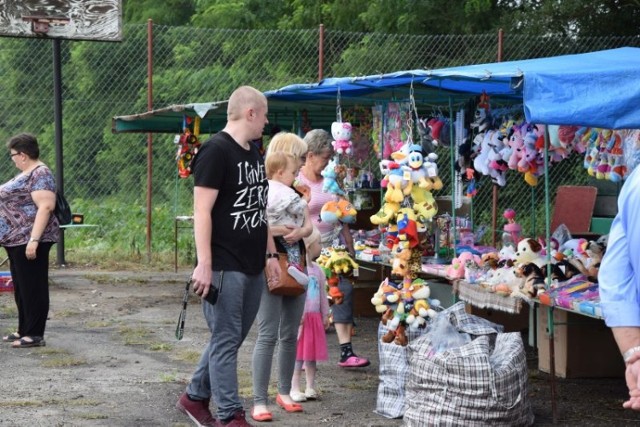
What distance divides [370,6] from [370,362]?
11251mm

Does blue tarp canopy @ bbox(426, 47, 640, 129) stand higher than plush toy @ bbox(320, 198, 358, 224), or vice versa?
blue tarp canopy @ bbox(426, 47, 640, 129)

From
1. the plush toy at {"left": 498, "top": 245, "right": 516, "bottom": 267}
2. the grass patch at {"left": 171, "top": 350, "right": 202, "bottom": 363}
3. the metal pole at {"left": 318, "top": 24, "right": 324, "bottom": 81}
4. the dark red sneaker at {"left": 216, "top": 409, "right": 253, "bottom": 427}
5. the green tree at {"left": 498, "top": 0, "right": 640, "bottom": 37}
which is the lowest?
the grass patch at {"left": 171, "top": 350, "right": 202, "bottom": 363}

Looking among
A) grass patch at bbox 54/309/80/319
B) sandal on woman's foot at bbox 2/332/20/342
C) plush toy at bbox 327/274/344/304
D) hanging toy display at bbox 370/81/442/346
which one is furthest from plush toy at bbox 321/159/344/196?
grass patch at bbox 54/309/80/319

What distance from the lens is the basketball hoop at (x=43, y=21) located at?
12961 millimetres

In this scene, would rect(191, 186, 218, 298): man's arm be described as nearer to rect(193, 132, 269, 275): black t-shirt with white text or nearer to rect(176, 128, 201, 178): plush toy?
rect(193, 132, 269, 275): black t-shirt with white text

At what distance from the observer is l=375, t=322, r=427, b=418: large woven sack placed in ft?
21.0

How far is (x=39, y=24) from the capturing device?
42.7 feet

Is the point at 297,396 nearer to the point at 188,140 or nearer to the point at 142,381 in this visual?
the point at 142,381

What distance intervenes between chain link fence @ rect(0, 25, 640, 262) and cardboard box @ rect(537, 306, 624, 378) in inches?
253

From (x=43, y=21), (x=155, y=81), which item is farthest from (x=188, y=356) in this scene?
(x=155, y=81)

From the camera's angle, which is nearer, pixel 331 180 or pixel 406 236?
pixel 406 236

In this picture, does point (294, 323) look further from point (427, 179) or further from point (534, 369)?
point (534, 369)

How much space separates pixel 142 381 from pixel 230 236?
2.19m

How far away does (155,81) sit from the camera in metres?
14.2
